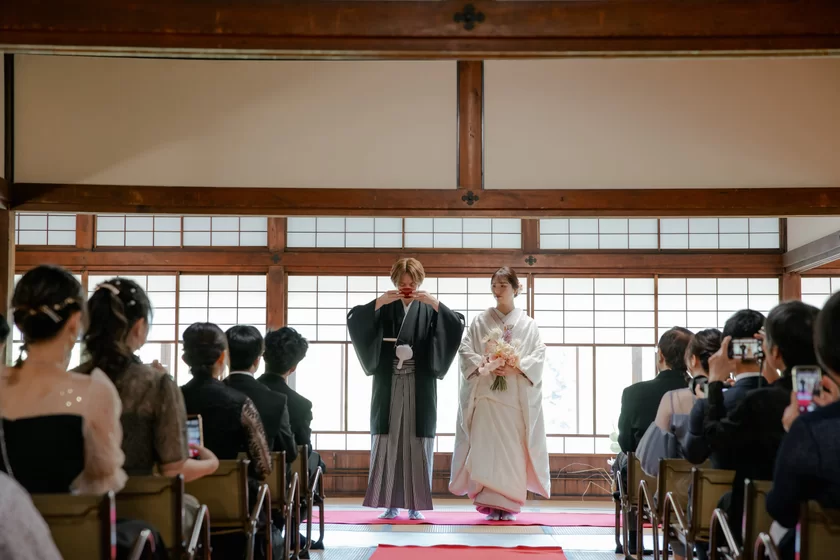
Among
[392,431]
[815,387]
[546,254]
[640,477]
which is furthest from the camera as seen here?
[546,254]

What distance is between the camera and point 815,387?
1.98 meters

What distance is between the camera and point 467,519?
601 cm

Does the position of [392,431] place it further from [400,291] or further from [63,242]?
[63,242]

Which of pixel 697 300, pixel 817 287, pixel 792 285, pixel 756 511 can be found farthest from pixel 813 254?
pixel 756 511

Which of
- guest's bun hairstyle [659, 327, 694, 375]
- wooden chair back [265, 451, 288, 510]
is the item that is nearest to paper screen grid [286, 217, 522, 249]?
guest's bun hairstyle [659, 327, 694, 375]

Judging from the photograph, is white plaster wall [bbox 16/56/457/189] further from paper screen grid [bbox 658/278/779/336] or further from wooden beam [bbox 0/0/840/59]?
paper screen grid [bbox 658/278/779/336]

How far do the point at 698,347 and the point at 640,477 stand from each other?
0.88 m

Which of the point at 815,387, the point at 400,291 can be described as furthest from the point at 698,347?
the point at 400,291

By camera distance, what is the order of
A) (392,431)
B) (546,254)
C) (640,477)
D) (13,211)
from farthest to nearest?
1. (546,254)
2. (392,431)
3. (13,211)
4. (640,477)

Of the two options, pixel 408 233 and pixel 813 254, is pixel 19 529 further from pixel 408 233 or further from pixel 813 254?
pixel 813 254

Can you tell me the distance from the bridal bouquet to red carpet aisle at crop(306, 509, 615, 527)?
3.06 feet

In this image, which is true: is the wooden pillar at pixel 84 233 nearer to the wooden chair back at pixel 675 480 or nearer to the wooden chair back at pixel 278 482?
the wooden chair back at pixel 278 482

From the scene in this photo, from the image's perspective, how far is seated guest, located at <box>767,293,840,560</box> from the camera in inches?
70.2

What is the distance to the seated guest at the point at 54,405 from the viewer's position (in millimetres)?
1980
